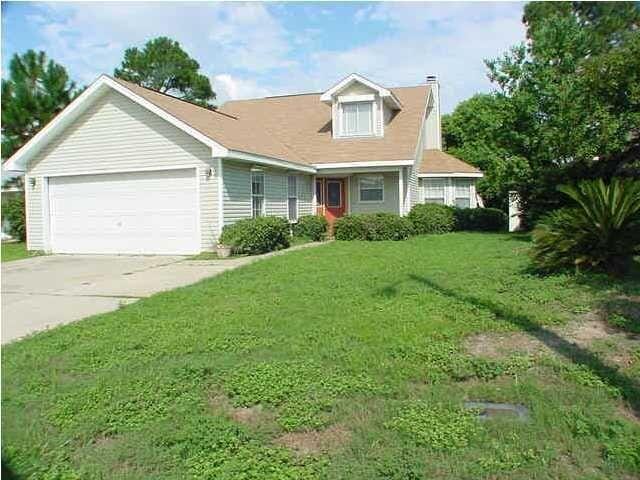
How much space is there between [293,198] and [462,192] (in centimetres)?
808

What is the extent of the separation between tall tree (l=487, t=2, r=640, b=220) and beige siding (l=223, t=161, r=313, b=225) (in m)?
7.50

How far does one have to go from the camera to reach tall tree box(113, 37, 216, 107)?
42.1 meters

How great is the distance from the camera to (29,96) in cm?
2216

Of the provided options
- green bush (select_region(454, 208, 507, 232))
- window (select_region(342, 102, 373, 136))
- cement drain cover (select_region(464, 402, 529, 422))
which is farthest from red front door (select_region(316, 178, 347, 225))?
cement drain cover (select_region(464, 402, 529, 422))

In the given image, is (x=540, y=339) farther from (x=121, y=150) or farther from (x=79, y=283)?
(x=121, y=150)

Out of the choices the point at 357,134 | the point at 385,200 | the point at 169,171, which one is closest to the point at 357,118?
the point at 357,134

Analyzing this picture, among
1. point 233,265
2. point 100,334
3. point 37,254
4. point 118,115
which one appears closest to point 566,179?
point 233,265

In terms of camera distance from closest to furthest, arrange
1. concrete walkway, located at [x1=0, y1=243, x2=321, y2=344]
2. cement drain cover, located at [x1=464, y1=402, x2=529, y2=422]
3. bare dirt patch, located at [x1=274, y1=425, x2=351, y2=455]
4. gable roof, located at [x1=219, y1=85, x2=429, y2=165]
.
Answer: bare dirt patch, located at [x1=274, y1=425, x2=351, y2=455], cement drain cover, located at [x1=464, y1=402, x2=529, y2=422], concrete walkway, located at [x1=0, y1=243, x2=321, y2=344], gable roof, located at [x1=219, y1=85, x2=429, y2=165]

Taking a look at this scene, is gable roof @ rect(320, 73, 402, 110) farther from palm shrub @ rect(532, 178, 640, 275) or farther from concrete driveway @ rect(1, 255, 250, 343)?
palm shrub @ rect(532, 178, 640, 275)

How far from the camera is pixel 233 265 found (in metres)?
12.1

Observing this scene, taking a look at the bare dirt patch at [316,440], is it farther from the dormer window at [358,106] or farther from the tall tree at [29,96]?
the tall tree at [29,96]

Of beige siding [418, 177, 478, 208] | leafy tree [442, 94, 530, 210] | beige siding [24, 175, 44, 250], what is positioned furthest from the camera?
beige siding [418, 177, 478, 208]

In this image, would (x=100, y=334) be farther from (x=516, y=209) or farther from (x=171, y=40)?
(x=171, y=40)

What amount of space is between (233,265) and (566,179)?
399 inches
